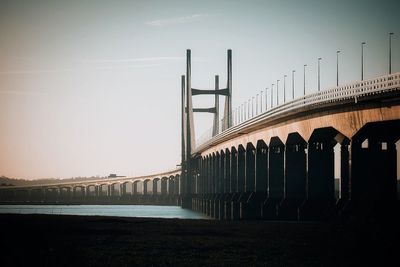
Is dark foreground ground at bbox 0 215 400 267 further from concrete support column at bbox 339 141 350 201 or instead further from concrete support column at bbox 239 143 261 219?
concrete support column at bbox 239 143 261 219

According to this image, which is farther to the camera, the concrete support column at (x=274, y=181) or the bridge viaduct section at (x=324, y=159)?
the concrete support column at (x=274, y=181)

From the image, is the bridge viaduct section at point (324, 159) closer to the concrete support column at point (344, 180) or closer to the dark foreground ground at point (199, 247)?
the concrete support column at point (344, 180)

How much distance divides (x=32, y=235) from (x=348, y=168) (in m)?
26.2

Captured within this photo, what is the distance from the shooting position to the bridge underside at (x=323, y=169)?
161 feet

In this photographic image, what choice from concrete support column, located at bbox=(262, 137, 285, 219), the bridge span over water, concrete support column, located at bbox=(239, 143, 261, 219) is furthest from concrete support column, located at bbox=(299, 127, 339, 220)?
concrete support column, located at bbox=(239, 143, 261, 219)

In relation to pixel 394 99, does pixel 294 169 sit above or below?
below

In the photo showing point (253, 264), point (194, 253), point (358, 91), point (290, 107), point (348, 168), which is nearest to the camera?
point (253, 264)

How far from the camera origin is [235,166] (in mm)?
97438

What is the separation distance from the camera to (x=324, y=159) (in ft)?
192

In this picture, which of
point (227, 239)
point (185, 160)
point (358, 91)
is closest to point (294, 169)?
point (358, 91)

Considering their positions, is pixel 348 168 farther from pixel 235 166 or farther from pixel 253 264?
pixel 235 166

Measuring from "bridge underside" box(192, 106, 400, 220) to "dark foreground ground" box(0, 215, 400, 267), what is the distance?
9.86 metres

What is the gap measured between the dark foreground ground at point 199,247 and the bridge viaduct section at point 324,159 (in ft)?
32.6

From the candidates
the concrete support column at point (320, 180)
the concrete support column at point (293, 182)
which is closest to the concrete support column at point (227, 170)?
the concrete support column at point (293, 182)
